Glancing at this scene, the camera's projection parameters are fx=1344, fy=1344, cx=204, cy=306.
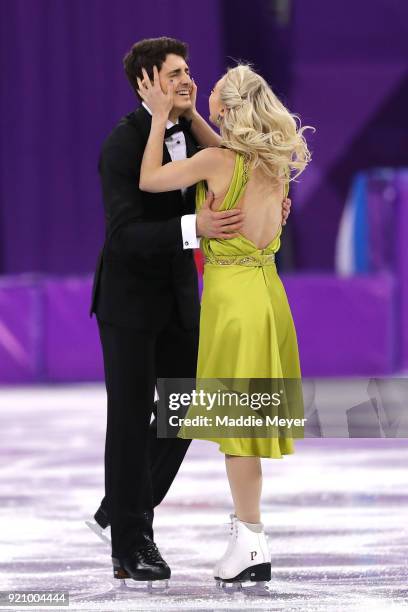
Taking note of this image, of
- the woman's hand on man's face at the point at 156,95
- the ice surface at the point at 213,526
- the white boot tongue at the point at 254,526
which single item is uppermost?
the woman's hand on man's face at the point at 156,95

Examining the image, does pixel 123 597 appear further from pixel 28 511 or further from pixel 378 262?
pixel 378 262

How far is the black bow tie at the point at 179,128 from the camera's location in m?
3.82

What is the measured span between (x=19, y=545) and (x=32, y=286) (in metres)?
7.09

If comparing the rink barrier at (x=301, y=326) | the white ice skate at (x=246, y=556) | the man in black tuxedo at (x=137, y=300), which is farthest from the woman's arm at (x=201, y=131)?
the rink barrier at (x=301, y=326)

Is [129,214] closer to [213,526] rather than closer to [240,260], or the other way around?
[240,260]

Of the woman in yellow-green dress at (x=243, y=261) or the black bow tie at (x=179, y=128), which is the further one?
the black bow tie at (x=179, y=128)

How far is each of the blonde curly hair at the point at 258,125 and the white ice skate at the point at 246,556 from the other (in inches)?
38.2

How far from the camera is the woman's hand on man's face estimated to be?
3.71 m

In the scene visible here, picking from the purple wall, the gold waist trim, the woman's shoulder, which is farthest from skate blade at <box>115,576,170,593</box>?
the purple wall

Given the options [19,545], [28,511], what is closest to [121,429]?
[19,545]

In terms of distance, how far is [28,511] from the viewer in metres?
5.23

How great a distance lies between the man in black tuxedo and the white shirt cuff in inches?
1.6

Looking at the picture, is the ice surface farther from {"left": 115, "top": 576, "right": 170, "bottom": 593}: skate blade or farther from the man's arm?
the man's arm

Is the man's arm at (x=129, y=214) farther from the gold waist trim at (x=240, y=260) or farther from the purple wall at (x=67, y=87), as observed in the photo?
the purple wall at (x=67, y=87)
